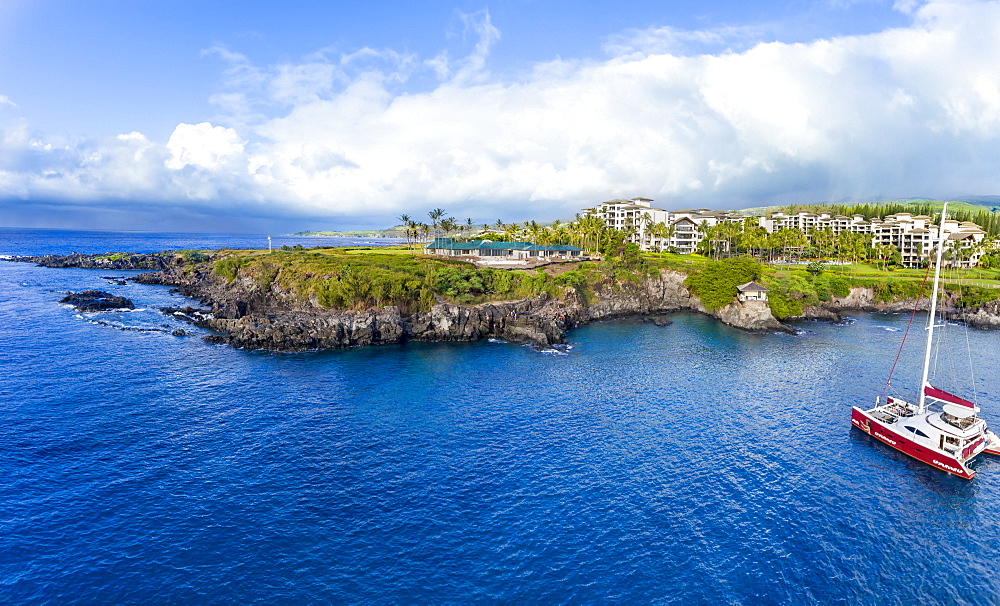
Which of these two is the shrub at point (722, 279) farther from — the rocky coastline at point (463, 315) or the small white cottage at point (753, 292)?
the small white cottage at point (753, 292)

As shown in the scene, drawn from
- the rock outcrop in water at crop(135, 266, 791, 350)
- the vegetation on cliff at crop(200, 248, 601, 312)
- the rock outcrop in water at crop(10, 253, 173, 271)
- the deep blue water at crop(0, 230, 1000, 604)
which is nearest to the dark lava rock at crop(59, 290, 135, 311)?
the rock outcrop in water at crop(135, 266, 791, 350)

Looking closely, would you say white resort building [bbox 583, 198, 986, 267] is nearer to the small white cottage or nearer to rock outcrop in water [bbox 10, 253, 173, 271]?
the small white cottage

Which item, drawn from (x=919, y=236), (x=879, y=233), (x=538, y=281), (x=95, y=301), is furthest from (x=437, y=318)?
(x=879, y=233)

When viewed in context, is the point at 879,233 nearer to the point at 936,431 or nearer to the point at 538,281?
the point at 538,281

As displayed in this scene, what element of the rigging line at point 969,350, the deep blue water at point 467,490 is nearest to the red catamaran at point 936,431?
the deep blue water at point 467,490

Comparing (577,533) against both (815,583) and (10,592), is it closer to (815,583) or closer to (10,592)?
(815,583)

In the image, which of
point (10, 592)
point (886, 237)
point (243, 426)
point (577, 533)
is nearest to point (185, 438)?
point (243, 426)
